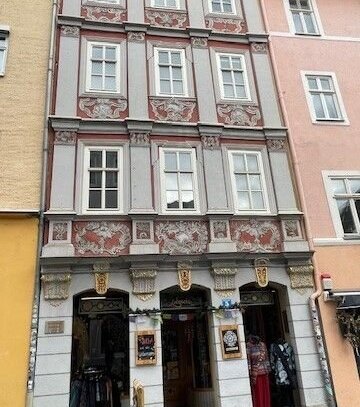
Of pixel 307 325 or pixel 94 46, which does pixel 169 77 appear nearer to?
pixel 94 46

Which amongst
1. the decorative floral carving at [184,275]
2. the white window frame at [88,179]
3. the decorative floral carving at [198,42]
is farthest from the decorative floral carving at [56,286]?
the decorative floral carving at [198,42]

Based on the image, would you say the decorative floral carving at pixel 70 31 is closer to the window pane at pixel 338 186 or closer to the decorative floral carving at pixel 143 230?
the decorative floral carving at pixel 143 230

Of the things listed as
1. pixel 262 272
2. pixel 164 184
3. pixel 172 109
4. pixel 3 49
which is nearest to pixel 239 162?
pixel 164 184

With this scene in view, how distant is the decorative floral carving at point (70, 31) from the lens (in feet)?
37.4

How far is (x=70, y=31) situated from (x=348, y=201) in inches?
365

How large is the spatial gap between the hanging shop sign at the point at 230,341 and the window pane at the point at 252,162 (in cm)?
427

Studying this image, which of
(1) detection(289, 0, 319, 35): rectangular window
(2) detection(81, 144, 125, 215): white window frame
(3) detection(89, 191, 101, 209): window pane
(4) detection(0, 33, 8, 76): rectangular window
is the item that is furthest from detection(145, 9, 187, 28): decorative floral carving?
(3) detection(89, 191, 101, 209): window pane

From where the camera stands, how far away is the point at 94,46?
11547 millimetres

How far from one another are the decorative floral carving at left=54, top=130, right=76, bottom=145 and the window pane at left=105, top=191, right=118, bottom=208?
1637 millimetres

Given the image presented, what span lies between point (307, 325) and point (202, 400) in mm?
3150

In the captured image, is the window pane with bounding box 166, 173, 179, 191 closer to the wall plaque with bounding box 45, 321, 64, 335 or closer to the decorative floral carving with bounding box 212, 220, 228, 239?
the decorative floral carving with bounding box 212, 220, 228, 239

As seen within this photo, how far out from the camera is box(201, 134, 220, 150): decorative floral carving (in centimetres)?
1078

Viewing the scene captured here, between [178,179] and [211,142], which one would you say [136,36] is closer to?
[211,142]

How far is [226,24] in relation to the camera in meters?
12.9
